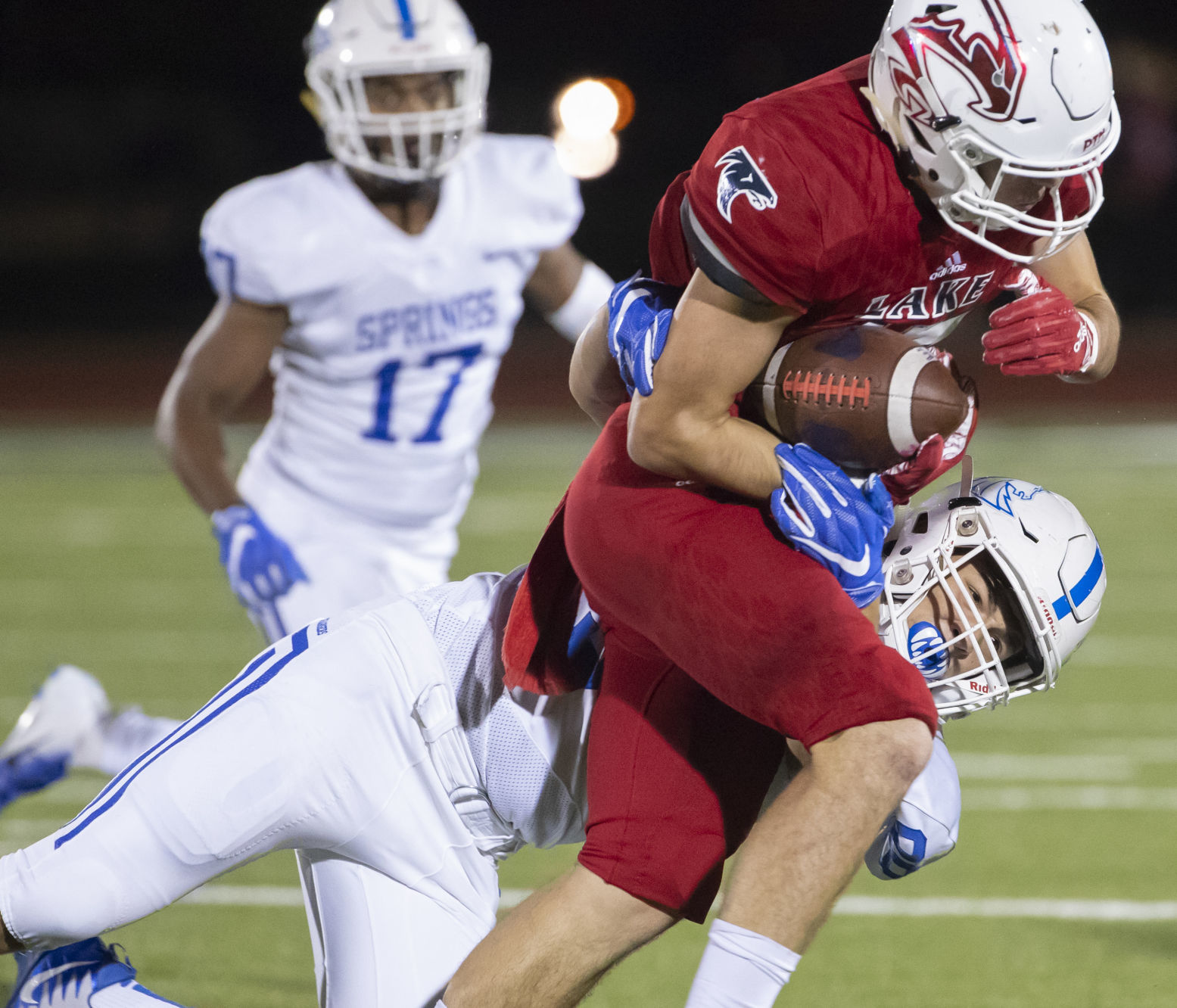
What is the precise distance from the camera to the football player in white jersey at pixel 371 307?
3.48m

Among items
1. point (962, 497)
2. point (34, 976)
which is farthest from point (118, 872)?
point (962, 497)

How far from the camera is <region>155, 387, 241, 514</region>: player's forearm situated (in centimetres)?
337

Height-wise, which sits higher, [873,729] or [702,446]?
[702,446]

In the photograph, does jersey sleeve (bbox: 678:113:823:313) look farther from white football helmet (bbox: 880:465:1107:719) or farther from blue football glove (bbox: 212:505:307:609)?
blue football glove (bbox: 212:505:307:609)

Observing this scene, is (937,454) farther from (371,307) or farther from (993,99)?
(371,307)

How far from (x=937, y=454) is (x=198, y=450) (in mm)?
1835

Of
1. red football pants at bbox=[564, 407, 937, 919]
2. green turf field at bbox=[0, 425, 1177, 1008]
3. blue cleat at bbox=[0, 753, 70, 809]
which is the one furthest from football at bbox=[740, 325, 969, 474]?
blue cleat at bbox=[0, 753, 70, 809]

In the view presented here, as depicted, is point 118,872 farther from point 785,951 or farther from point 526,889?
point 526,889

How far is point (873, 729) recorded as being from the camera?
73.4 inches

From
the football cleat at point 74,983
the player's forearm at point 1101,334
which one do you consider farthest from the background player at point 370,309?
the player's forearm at point 1101,334

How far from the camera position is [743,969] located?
6.07 feet

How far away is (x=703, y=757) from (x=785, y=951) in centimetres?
33

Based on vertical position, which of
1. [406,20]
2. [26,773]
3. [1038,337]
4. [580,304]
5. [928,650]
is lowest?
[26,773]

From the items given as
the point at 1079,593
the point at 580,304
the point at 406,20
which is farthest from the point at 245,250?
the point at 1079,593
